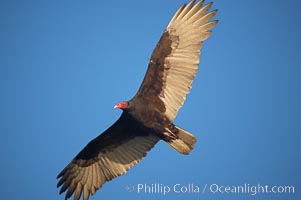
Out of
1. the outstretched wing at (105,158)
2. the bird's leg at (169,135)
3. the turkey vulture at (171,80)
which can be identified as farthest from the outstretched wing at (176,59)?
the outstretched wing at (105,158)

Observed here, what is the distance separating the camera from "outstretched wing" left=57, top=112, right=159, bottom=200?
7559mm

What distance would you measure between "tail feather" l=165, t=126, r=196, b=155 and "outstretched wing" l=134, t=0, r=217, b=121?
0.97ft

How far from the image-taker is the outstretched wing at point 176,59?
7.09 m

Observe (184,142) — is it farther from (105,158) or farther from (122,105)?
(105,158)

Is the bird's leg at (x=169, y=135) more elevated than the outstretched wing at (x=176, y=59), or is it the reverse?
the outstretched wing at (x=176, y=59)

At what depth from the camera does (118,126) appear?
7.53 meters


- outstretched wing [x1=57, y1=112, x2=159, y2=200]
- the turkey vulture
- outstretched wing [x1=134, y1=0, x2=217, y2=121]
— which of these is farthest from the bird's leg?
outstretched wing [x1=57, y1=112, x2=159, y2=200]

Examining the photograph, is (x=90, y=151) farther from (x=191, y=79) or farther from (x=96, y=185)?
(x=191, y=79)

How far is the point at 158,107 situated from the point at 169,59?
31.3 inches

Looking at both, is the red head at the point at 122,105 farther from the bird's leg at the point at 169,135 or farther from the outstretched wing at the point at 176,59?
the bird's leg at the point at 169,135

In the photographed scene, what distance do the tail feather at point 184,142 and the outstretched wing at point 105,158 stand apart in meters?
0.55

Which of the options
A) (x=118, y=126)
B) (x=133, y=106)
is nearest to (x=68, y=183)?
(x=118, y=126)

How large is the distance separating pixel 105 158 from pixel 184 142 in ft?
5.16

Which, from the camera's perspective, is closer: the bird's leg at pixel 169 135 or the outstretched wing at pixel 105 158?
the bird's leg at pixel 169 135
